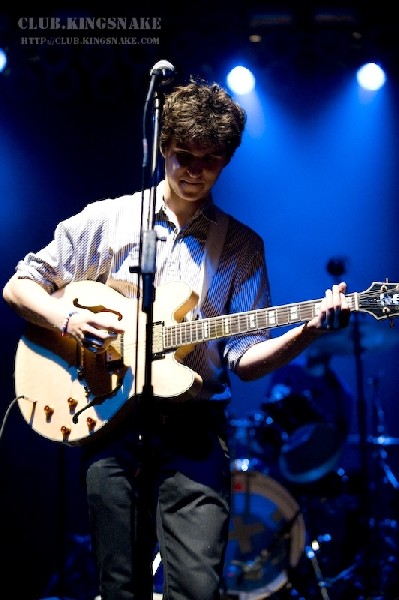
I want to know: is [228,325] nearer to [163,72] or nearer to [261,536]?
[163,72]

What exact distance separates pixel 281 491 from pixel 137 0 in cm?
397

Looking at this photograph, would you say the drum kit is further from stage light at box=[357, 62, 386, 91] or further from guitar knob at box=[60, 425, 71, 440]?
guitar knob at box=[60, 425, 71, 440]

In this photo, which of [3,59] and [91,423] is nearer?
[91,423]

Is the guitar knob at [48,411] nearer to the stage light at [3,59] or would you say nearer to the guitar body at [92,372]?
the guitar body at [92,372]

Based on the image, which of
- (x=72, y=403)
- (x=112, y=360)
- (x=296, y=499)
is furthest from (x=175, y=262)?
(x=296, y=499)

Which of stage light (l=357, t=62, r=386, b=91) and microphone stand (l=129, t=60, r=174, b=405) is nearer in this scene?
microphone stand (l=129, t=60, r=174, b=405)

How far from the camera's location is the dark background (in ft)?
18.8

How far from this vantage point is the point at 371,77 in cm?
629

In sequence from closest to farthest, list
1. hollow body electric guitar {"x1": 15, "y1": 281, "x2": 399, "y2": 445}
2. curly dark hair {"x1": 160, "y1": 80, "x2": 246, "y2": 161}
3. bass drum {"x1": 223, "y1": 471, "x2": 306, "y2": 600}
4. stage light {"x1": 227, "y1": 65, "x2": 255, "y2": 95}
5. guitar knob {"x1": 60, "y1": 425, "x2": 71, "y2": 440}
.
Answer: hollow body electric guitar {"x1": 15, "y1": 281, "x2": 399, "y2": 445}
guitar knob {"x1": 60, "y1": 425, "x2": 71, "y2": 440}
curly dark hair {"x1": 160, "y1": 80, "x2": 246, "y2": 161}
bass drum {"x1": 223, "y1": 471, "x2": 306, "y2": 600}
stage light {"x1": 227, "y1": 65, "x2": 255, "y2": 95}

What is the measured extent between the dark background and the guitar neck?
2.72m

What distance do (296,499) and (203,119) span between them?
3.64 meters

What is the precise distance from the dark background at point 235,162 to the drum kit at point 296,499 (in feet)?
0.56

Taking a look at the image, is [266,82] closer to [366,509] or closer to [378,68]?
[378,68]

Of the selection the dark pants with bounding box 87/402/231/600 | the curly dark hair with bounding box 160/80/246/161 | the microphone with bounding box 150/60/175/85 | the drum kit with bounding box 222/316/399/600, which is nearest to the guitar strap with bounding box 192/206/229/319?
the curly dark hair with bounding box 160/80/246/161
